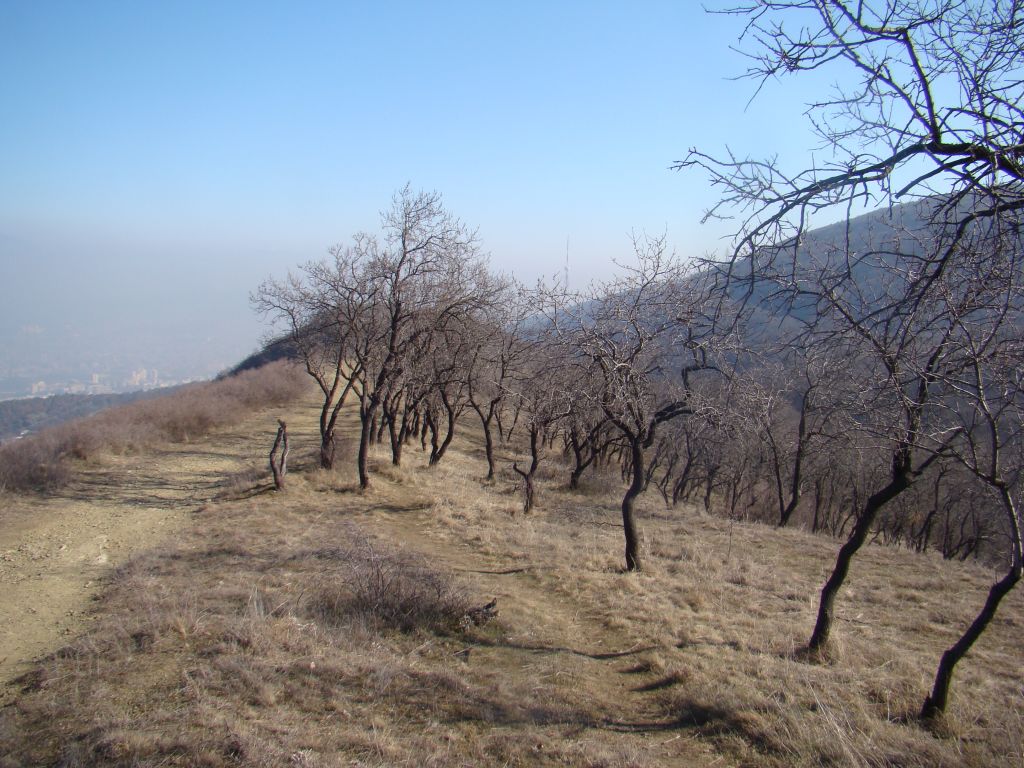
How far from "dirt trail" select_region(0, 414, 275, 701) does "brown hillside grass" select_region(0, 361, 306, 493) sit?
54 centimetres

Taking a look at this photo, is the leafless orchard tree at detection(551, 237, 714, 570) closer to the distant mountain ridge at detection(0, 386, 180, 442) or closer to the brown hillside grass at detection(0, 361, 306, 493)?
the brown hillside grass at detection(0, 361, 306, 493)

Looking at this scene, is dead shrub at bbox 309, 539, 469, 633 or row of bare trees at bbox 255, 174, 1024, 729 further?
dead shrub at bbox 309, 539, 469, 633

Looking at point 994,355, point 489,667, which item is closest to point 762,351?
point 994,355

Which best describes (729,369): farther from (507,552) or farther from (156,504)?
(156,504)

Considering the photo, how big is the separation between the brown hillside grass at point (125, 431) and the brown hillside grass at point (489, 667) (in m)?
5.75

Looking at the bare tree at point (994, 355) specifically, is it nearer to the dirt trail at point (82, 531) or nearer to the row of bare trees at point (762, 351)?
→ the row of bare trees at point (762, 351)

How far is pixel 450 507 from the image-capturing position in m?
13.7

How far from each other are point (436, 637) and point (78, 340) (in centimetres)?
21317

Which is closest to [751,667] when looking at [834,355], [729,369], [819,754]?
[819,754]

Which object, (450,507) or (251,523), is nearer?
(251,523)

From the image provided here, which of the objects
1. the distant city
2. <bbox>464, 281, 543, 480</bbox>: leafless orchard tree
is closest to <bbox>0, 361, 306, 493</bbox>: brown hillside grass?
<bbox>464, 281, 543, 480</bbox>: leafless orchard tree

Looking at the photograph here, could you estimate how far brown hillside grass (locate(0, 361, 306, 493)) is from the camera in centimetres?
1372

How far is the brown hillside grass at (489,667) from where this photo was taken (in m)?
4.09

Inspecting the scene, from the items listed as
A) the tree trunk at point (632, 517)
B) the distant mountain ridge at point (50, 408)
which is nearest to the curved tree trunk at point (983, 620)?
the tree trunk at point (632, 517)
